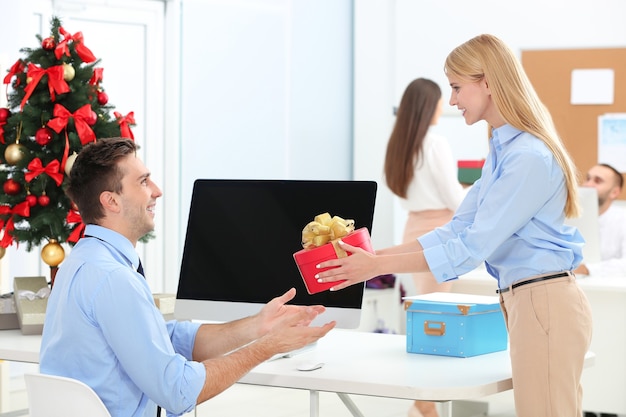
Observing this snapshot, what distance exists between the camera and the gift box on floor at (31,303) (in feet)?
9.73

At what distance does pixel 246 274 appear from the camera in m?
2.60

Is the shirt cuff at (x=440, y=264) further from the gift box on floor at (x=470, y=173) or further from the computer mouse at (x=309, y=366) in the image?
the gift box on floor at (x=470, y=173)

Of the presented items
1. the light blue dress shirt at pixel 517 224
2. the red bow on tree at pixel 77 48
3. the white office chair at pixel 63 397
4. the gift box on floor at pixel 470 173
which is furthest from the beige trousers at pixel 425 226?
the white office chair at pixel 63 397

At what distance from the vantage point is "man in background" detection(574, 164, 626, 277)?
15.0 feet

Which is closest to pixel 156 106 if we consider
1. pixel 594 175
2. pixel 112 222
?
pixel 594 175

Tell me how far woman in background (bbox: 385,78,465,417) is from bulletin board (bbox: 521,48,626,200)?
5.92ft

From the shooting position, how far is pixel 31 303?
9.89ft

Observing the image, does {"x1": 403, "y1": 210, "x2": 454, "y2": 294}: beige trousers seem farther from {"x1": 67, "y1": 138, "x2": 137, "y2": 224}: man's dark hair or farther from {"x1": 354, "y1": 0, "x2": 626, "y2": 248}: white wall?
{"x1": 67, "y1": 138, "x2": 137, "y2": 224}: man's dark hair

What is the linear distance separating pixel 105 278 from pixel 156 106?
12.3 feet

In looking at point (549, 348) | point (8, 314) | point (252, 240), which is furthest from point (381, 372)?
point (8, 314)

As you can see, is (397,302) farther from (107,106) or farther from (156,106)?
(107,106)

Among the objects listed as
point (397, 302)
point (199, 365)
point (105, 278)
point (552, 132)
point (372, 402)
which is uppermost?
point (552, 132)

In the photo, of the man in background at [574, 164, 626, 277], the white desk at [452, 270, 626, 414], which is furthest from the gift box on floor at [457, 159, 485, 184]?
the white desk at [452, 270, 626, 414]

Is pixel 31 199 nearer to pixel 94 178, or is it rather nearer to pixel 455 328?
pixel 94 178
